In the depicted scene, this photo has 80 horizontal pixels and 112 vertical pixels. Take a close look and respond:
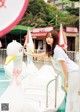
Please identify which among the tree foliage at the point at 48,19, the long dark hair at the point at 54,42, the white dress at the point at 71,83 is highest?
the long dark hair at the point at 54,42

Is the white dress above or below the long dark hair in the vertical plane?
below

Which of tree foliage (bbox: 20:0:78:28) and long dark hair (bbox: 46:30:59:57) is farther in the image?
tree foliage (bbox: 20:0:78:28)

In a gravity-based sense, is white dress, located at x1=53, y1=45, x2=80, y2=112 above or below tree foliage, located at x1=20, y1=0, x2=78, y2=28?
above

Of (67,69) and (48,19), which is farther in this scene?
(48,19)

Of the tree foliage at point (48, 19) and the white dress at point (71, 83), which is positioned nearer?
the white dress at point (71, 83)

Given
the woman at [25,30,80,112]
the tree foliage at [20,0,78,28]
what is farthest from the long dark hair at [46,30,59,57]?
the tree foliage at [20,0,78,28]

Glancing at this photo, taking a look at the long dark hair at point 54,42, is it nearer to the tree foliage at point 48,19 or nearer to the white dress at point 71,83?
the white dress at point 71,83

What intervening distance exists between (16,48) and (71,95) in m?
0.74

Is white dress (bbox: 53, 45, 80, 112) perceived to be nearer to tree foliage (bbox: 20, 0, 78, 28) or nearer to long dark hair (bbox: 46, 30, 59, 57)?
long dark hair (bbox: 46, 30, 59, 57)

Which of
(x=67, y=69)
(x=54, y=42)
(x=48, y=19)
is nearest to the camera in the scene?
(x=54, y=42)

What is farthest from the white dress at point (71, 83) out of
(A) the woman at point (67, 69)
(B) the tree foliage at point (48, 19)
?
(B) the tree foliage at point (48, 19)

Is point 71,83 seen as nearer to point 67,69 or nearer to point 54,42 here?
point 67,69

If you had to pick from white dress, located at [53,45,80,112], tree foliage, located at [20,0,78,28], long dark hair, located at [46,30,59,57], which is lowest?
tree foliage, located at [20,0,78,28]

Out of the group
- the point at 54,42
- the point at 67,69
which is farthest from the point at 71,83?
the point at 54,42
